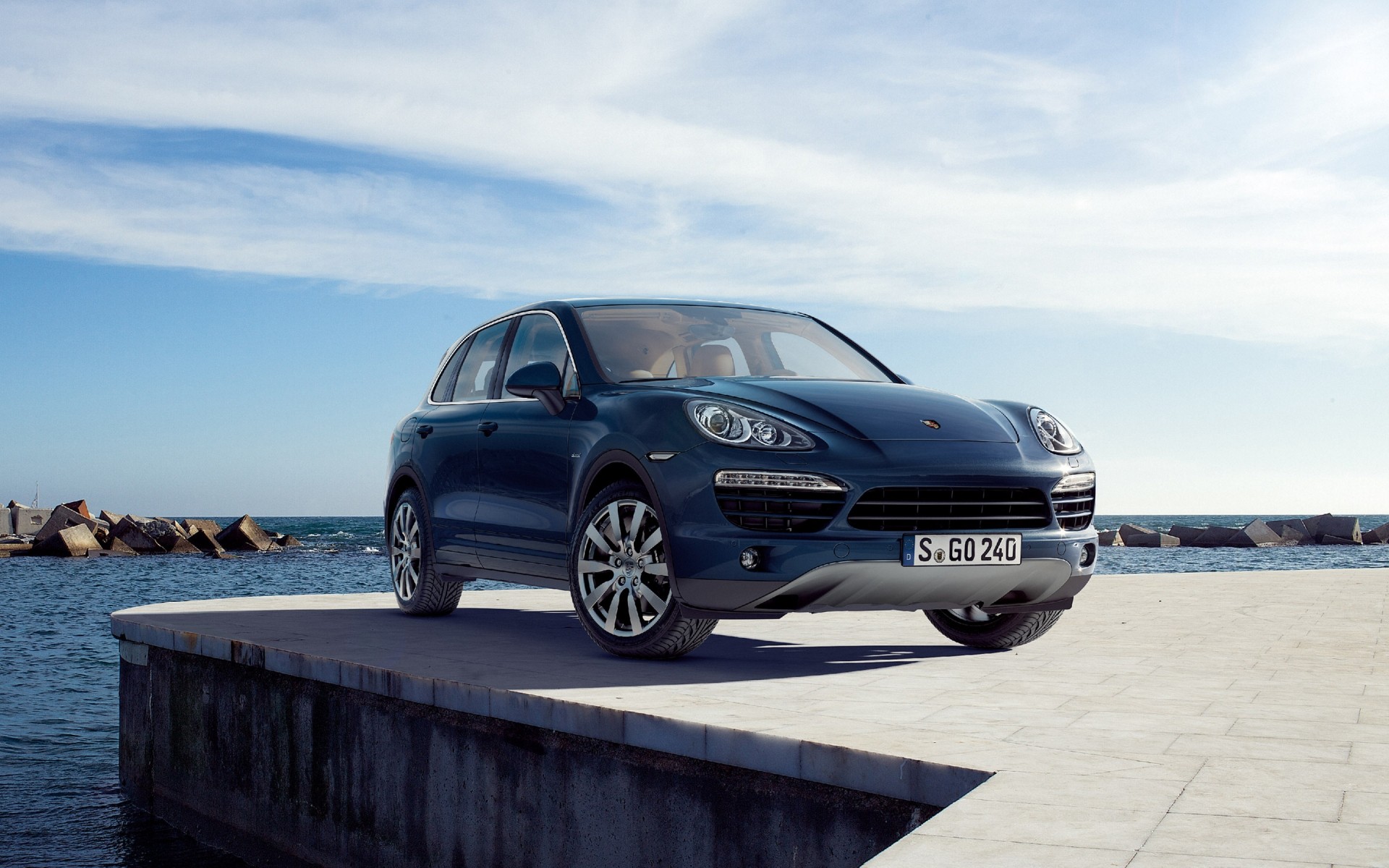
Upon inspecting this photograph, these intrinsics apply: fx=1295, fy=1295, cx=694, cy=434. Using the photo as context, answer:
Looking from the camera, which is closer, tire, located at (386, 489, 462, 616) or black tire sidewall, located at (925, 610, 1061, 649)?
black tire sidewall, located at (925, 610, 1061, 649)

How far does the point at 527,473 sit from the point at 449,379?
70.3 inches

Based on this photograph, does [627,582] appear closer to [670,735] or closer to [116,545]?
[670,735]

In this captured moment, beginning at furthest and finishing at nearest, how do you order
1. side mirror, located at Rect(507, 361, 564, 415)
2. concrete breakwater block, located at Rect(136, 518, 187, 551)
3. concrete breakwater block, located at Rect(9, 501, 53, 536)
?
concrete breakwater block, located at Rect(9, 501, 53, 536) → concrete breakwater block, located at Rect(136, 518, 187, 551) → side mirror, located at Rect(507, 361, 564, 415)

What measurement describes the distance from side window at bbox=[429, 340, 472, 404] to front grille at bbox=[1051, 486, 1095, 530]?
3815 millimetres

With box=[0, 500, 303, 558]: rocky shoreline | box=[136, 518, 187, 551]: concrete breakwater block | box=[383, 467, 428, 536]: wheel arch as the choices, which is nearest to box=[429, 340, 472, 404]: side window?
box=[383, 467, 428, 536]: wheel arch

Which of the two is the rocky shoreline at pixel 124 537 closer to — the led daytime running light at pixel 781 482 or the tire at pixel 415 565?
the tire at pixel 415 565

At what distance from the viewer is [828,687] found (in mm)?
4996

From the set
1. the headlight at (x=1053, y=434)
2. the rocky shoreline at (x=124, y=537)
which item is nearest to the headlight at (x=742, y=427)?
the headlight at (x=1053, y=434)

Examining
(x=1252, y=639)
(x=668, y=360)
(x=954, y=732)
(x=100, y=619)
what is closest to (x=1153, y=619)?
(x=1252, y=639)

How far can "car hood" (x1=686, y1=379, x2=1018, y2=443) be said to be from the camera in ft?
17.6

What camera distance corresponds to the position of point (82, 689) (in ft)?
42.8

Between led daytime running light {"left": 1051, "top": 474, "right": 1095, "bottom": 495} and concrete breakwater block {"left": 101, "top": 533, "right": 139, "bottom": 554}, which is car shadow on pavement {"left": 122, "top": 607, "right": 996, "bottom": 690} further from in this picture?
concrete breakwater block {"left": 101, "top": 533, "right": 139, "bottom": 554}

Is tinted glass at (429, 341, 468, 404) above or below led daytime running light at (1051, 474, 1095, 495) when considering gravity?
above

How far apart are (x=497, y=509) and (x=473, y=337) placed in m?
1.53
